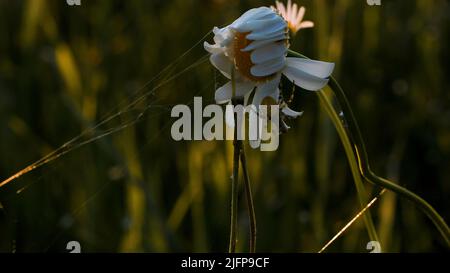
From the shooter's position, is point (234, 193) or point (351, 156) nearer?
point (234, 193)

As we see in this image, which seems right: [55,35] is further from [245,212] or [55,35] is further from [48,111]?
[245,212]

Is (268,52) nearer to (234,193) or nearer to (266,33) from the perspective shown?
(266,33)

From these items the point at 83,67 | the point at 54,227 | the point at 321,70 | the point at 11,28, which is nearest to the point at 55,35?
the point at 83,67

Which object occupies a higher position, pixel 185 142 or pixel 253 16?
pixel 185 142

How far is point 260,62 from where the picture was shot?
61 centimetres

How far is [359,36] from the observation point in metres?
2.00

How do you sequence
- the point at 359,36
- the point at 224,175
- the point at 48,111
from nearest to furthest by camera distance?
the point at 224,175, the point at 48,111, the point at 359,36

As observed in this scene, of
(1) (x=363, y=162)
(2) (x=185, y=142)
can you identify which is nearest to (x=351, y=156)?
(1) (x=363, y=162)

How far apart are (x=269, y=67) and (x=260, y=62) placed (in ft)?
0.03

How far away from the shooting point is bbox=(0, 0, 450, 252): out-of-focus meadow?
1373 millimetres

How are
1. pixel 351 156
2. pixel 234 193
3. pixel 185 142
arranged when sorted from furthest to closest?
1. pixel 185 142
2. pixel 351 156
3. pixel 234 193

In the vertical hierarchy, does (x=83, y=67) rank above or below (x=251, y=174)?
above

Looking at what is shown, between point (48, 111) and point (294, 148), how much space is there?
1.77 ft

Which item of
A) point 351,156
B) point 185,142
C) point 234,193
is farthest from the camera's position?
point 185,142
